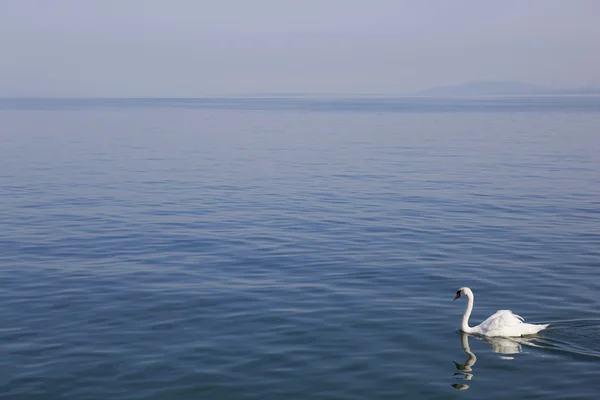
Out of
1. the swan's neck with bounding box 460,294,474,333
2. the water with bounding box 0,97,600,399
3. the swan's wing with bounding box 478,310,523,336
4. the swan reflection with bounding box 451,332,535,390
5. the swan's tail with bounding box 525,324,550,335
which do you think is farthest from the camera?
the swan's neck with bounding box 460,294,474,333

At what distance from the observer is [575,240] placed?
31609 millimetres

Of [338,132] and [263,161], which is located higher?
[338,132]

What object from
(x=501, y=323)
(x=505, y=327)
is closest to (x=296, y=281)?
(x=501, y=323)

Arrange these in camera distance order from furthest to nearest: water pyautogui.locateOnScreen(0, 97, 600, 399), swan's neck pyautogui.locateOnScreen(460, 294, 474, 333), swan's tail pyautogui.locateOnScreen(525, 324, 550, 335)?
swan's neck pyautogui.locateOnScreen(460, 294, 474, 333) → swan's tail pyautogui.locateOnScreen(525, 324, 550, 335) → water pyautogui.locateOnScreen(0, 97, 600, 399)

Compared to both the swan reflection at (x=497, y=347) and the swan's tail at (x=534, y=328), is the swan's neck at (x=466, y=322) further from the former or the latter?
the swan's tail at (x=534, y=328)

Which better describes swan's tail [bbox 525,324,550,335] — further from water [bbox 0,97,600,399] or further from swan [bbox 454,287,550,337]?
water [bbox 0,97,600,399]

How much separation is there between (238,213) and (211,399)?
895 inches

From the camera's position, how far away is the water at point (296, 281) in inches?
696

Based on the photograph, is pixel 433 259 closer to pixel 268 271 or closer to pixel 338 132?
pixel 268 271

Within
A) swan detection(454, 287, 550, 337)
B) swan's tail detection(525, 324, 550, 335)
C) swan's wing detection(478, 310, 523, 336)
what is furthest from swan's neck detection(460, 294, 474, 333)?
swan's tail detection(525, 324, 550, 335)

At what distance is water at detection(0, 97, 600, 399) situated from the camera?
17.7 metres

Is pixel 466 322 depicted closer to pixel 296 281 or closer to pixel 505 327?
pixel 505 327

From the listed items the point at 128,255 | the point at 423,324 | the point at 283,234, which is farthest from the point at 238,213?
the point at 423,324

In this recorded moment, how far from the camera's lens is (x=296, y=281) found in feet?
83.9
